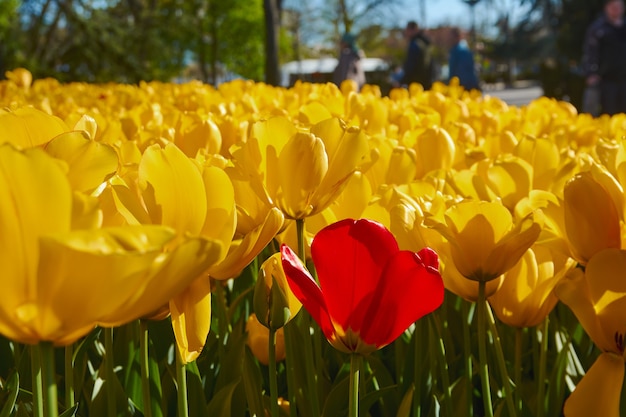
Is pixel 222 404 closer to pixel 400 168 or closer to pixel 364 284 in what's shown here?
pixel 364 284

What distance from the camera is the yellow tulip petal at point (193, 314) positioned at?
2.74ft

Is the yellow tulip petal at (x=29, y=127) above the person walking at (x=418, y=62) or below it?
above

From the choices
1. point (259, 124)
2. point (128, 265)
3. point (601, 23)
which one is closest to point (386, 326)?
point (128, 265)

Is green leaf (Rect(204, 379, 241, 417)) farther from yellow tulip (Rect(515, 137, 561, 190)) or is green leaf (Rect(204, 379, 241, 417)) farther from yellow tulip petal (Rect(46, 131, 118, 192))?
yellow tulip (Rect(515, 137, 561, 190))

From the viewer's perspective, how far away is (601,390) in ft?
3.22

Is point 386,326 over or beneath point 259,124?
beneath

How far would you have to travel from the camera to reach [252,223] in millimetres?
1158

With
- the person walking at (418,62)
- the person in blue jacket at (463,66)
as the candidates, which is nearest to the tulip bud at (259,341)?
the person in blue jacket at (463,66)

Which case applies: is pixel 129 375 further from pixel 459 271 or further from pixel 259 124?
pixel 459 271

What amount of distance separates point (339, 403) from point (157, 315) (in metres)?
0.49

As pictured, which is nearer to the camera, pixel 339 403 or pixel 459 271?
pixel 459 271

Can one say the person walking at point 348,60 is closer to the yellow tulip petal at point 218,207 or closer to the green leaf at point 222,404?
the green leaf at point 222,404

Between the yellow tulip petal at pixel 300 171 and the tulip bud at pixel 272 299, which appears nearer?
the tulip bud at pixel 272 299

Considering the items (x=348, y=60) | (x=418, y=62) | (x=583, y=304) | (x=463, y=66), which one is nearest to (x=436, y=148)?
(x=583, y=304)
